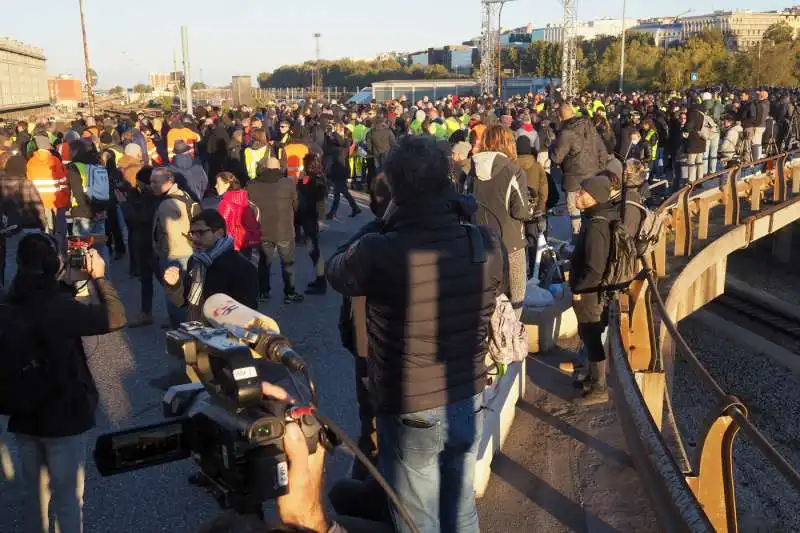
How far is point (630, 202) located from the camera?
22.9ft

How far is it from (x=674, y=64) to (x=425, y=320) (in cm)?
6274

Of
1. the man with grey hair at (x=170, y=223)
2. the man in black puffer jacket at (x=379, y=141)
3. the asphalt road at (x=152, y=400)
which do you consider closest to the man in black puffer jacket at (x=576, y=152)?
the asphalt road at (x=152, y=400)

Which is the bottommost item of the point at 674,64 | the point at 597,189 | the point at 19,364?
the point at 19,364

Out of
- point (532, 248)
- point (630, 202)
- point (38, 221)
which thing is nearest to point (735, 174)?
point (532, 248)

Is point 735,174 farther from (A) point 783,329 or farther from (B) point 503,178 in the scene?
(B) point 503,178

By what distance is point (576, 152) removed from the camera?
1046 centimetres

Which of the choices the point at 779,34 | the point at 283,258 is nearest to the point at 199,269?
the point at 283,258

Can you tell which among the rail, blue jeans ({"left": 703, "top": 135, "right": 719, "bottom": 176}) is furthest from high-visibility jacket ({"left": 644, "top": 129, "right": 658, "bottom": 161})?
the rail

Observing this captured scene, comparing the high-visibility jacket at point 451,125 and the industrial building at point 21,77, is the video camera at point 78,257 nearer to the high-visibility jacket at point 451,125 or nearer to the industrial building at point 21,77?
the high-visibility jacket at point 451,125

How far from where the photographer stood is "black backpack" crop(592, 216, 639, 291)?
229 inches

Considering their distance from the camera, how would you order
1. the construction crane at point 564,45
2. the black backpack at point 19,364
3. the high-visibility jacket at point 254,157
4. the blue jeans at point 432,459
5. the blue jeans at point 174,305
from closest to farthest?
the blue jeans at point 432,459 → the black backpack at point 19,364 → the blue jeans at point 174,305 → the high-visibility jacket at point 254,157 → the construction crane at point 564,45

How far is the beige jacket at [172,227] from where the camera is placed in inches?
293

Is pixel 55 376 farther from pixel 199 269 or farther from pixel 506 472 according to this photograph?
pixel 506 472

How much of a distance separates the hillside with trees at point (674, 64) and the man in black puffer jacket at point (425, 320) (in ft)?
189
